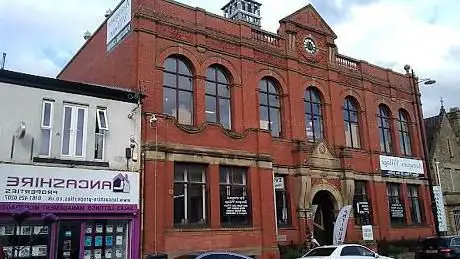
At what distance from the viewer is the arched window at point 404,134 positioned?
3043 centimetres

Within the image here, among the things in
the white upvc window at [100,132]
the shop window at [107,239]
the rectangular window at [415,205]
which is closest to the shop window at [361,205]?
the rectangular window at [415,205]

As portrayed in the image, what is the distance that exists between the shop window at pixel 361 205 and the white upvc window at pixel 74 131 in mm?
15496

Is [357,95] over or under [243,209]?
over

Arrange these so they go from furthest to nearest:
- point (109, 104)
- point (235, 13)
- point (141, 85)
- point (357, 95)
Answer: point (235, 13)
point (357, 95)
point (141, 85)
point (109, 104)

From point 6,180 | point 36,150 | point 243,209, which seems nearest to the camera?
point 6,180

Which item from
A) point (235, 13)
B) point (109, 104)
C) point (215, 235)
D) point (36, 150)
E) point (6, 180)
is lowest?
point (215, 235)

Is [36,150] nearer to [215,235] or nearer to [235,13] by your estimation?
[215,235]

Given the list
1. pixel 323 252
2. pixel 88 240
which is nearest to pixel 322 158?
pixel 323 252

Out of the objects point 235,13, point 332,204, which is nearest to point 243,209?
point 332,204

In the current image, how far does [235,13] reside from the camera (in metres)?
34.4

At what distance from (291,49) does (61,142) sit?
44.8 feet

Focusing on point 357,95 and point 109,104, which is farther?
point 357,95

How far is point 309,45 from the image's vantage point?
86.4 ft

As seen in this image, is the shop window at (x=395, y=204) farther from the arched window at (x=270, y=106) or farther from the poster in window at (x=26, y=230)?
the poster in window at (x=26, y=230)
